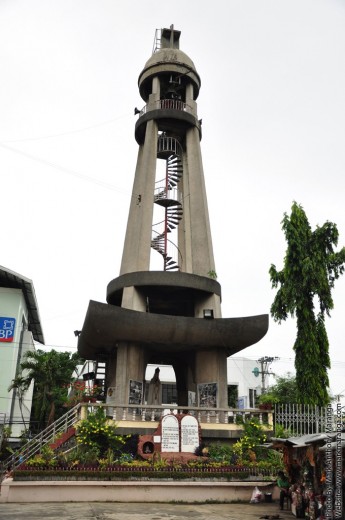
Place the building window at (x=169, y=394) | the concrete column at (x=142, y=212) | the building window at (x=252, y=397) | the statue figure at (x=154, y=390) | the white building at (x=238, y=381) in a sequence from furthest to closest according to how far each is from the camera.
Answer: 1. the building window at (x=252, y=397)
2. the white building at (x=238, y=381)
3. the building window at (x=169, y=394)
4. the concrete column at (x=142, y=212)
5. the statue figure at (x=154, y=390)

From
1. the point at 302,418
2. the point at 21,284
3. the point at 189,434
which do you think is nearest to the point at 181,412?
the point at 189,434

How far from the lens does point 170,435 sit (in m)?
19.6

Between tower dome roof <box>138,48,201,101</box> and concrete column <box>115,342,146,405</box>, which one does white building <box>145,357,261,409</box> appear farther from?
tower dome roof <box>138,48,201,101</box>

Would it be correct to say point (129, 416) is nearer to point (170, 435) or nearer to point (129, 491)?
point (170, 435)

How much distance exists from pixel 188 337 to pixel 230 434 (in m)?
5.47

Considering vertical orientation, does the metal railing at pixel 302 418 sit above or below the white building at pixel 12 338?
below

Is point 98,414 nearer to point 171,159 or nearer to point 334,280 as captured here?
point 334,280

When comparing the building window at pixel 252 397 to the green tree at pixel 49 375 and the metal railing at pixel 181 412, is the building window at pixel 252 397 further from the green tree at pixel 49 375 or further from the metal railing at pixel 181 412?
the metal railing at pixel 181 412

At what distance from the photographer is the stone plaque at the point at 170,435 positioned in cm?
1944

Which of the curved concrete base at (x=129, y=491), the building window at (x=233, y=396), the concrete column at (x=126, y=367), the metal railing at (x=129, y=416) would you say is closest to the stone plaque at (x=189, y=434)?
the metal railing at (x=129, y=416)

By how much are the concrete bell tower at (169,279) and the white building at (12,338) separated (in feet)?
39.0

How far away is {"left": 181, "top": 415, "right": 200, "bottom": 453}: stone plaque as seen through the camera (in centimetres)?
1973

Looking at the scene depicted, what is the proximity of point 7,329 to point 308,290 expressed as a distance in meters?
25.5

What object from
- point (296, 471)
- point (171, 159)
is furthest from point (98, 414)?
point (171, 159)
